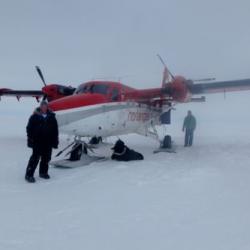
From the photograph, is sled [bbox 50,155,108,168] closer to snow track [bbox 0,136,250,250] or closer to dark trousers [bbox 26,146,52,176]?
snow track [bbox 0,136,250,250]

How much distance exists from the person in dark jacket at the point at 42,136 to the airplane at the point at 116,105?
1.18m

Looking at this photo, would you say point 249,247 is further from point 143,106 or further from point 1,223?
point 143,106

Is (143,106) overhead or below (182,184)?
overhead

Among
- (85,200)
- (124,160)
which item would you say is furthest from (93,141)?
(85,200)

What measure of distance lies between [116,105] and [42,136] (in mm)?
3905

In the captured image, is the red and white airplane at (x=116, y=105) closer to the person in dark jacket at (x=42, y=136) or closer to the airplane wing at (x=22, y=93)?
the person in dark jacket at (x=42, y=136)

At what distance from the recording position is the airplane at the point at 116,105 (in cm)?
903

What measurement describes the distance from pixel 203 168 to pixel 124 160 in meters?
2.50

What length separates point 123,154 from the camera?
9992 mm

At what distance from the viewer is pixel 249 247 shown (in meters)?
3.46

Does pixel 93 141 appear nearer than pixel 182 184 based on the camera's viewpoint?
No

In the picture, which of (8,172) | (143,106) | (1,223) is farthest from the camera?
(143,106)

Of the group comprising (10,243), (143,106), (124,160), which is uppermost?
(143,106)

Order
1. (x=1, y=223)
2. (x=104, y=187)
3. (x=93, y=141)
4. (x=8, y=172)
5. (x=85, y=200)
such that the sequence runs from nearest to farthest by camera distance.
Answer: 1. (x=1, y=223)
2. (x=85, y=200)
3. (x=104, y=187)
4. (x=8, y=172)
5. (x=93, y=141)
